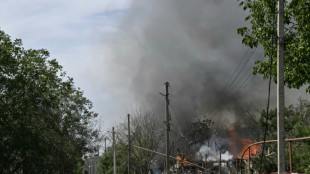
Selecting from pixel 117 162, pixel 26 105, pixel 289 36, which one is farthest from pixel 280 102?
pixel 117 162

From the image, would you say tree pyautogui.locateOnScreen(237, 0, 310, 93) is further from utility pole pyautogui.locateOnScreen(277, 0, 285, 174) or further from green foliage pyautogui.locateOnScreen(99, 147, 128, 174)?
green foliage pyautogui.locateOnScreen(99, 147, 128, 174)

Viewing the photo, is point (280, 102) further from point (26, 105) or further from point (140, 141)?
point (140, 141)

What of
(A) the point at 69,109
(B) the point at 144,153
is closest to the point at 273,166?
(A) the point at 69,109

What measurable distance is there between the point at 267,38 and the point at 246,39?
2.88 ft

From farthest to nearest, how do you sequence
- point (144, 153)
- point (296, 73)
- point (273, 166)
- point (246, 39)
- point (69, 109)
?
point (144, 153) → point (69, 109) → point (273, 166) → point (246, 39) → point (296, 73)

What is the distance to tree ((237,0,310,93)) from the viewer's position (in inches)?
659

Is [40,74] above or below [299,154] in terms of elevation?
above

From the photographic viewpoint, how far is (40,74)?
37250mm

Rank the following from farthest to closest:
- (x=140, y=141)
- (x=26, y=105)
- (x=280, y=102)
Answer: (x=140, y=141)
(x=26, y=105)
(x=280, y=102)

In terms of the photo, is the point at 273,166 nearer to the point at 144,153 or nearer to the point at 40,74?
the point at 40,74

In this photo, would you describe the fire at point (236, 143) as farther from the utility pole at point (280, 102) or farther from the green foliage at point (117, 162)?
the utility pole at point (280, 102)

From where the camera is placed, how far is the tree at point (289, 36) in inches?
659

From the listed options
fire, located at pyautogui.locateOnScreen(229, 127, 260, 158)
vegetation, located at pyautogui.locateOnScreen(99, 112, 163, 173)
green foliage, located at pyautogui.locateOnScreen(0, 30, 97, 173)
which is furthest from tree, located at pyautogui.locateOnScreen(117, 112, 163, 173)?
green foliage, located at pyautogui.locateOnScreen(0, 30, 97, 173)

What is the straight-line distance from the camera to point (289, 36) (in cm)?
1814
